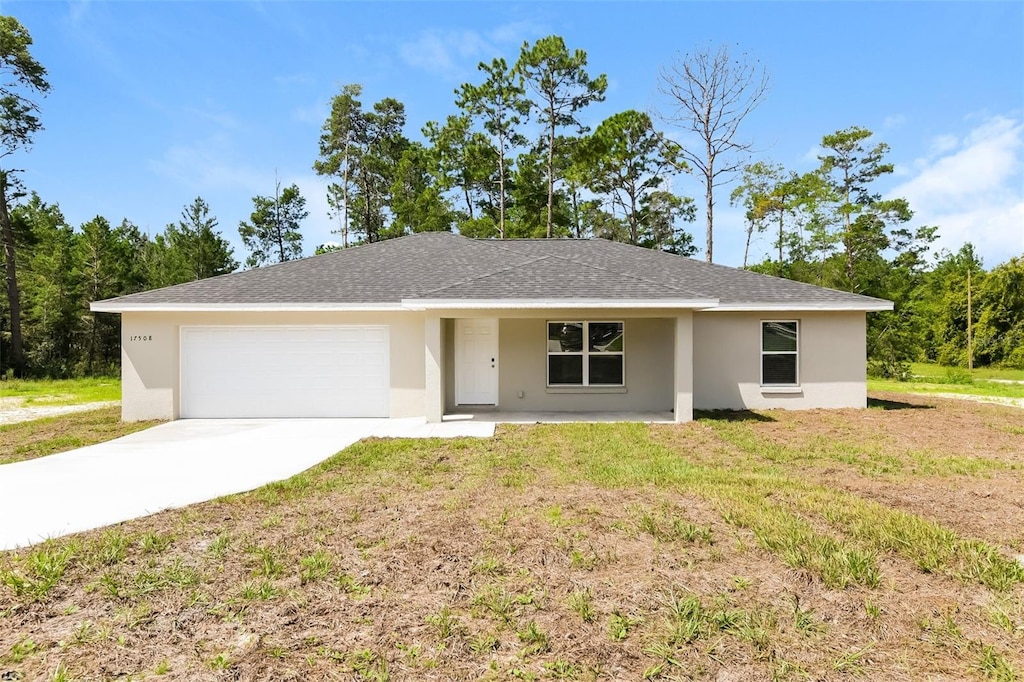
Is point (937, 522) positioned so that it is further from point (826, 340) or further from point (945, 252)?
point (945, 252)

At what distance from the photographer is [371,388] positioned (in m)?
10.9

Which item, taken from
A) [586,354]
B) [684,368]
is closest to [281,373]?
[586,354]

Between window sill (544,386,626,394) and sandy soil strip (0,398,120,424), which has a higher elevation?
window sill (544,386,626,394)

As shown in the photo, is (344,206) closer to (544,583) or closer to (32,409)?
(32,409)

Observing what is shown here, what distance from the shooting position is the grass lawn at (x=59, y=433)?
7.70 meters

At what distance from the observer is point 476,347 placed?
1153 cm

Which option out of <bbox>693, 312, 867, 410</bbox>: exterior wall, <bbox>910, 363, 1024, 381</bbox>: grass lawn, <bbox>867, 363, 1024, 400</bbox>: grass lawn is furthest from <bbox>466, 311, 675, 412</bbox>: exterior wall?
<bbox>910, 363, 1024, 381</bbox>: grass lawn

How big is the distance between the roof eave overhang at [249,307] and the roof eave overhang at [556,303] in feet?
4.08

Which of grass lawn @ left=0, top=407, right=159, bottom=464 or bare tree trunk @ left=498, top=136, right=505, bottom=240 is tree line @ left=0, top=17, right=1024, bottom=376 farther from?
grass lawn @ left=0, top=407, right=159, bottom=464

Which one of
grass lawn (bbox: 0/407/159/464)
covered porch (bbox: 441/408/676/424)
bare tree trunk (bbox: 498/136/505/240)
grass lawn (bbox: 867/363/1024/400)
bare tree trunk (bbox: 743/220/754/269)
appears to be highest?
bare tree trunk (bbox: 498/136/505/240)

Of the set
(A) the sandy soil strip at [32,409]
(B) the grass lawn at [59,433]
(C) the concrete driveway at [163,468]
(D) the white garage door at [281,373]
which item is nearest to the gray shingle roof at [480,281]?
(D) the white garage door at [281,373]

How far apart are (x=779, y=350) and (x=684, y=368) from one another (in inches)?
134

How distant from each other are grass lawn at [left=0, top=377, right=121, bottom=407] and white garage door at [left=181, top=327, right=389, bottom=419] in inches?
258

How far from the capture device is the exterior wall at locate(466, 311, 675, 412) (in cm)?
1138
